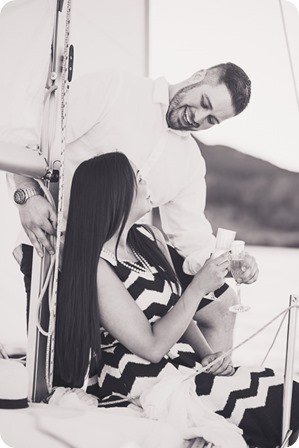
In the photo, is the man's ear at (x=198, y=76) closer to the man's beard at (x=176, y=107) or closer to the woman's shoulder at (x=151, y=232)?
the man's beard at (x=176, y=107)

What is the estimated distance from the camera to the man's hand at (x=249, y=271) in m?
1.92

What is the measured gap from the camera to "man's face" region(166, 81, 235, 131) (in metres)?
1.92

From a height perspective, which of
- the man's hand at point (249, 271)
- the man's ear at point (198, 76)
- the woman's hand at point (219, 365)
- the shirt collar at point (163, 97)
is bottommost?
the woman's hand at point (219, 365)

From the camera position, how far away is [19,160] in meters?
1.87

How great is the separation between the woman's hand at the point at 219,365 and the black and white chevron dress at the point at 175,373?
22mm

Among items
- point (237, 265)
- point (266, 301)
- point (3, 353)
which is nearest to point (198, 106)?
point (237, 265)

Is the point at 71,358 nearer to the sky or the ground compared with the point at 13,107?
nearer to the ground

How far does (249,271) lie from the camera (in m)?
1.93

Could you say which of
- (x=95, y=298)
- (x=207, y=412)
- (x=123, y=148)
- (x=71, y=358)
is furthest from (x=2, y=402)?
(x=123, y=148)

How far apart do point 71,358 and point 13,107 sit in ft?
2.07

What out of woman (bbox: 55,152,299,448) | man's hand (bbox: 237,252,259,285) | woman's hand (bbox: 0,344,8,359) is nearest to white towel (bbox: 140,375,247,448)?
woman (bbox: 55,152,299,448)

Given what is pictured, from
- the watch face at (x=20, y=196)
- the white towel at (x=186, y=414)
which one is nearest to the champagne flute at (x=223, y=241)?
the white towel at (x=186, y=414)

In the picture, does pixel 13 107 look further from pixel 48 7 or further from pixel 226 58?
pixel 226 58

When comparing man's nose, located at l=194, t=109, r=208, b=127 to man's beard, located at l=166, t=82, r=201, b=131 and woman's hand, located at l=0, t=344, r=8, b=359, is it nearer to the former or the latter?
man's beard, located at l=166, t=82, r=201, b=131
